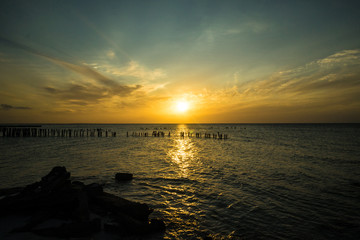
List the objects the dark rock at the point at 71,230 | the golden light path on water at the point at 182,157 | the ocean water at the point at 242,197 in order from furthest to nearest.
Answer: the golden light path on water at the point at 182,157 → the ocean water at the point at 242,197 → the dark rock at the point at 71,230

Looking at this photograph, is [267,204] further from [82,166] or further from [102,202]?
[82,166]

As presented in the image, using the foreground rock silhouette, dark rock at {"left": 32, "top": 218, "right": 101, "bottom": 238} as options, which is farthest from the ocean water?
dark rock at {"left": 32, "top": 218, "right": 101, "bottom": 238}

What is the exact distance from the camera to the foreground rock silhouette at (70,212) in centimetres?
573

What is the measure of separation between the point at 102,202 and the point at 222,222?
5.38 metres

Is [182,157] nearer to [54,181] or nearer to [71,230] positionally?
[54,181]

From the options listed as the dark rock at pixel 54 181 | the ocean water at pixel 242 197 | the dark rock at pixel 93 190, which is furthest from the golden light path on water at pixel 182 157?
the dark rock at pixel 54 181

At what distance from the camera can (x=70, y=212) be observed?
6.62 m

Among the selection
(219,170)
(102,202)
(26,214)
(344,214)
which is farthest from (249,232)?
(219,170)

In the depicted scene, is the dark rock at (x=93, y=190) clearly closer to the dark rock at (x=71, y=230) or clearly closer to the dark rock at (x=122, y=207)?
the dark rock at (x=122, y=207)

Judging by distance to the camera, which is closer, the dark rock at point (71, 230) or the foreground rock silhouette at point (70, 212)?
the dark rock at point (71, 230)

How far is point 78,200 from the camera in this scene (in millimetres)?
6793

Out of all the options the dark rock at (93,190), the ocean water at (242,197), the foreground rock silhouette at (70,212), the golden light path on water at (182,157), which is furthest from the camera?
the golden light path on water at (182,157)

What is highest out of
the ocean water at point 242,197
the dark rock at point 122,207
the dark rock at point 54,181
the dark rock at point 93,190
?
the dark rock at point 54,181

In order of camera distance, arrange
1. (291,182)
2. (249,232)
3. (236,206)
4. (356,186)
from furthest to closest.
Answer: (291,182) < (356,186) < (236,206) < (249,232)
